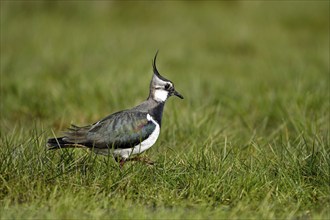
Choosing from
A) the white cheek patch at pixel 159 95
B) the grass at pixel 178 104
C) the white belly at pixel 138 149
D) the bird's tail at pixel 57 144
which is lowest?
the grass at pixel 178 104

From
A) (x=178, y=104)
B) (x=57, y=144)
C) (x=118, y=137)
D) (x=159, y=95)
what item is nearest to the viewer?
(x=57, y=144)

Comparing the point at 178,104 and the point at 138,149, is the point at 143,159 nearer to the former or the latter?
the point at 138,149

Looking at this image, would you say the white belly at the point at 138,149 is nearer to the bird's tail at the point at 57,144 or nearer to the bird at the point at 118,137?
the bird at the point at 118,137

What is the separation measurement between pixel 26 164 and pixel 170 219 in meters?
1.12

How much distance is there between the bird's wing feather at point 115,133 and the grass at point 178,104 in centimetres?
14

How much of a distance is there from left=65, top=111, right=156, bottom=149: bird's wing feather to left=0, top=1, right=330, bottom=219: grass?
14cm

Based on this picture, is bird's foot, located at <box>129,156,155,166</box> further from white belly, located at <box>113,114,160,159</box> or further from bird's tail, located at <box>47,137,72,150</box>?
bird's tail, located at <box>47,137,72,150</box>

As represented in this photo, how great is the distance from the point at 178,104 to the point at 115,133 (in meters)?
2.37

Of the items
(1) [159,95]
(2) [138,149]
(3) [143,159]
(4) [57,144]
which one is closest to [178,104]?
(1) [159,95]

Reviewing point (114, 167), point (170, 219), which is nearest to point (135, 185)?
point (114, 167)

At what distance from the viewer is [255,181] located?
15.1 feet

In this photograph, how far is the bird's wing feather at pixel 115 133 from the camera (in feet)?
16.5

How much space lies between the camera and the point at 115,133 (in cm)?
505

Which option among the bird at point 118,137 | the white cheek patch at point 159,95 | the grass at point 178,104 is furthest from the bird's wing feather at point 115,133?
the white cheek patch at point 159,95
